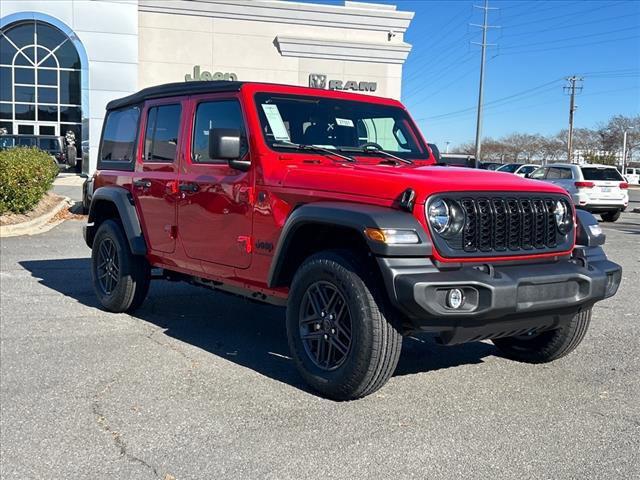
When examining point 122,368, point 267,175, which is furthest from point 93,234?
point 267,175

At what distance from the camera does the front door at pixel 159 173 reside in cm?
577

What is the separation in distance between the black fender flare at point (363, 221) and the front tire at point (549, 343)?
5.14ft

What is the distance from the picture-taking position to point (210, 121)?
17.9 ft

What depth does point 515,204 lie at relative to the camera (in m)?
4.25

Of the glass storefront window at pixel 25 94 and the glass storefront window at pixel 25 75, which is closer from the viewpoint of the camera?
the glass storefront window at pixel 25 75

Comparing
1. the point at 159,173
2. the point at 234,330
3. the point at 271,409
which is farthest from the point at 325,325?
the point at 159,173

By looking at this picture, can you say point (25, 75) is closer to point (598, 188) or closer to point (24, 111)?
point (24, 111)

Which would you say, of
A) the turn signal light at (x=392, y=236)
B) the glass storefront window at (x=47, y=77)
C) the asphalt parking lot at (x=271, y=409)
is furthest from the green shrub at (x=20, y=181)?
the glass storefront window at (x=47, y=77)

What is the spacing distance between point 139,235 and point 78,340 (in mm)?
1097

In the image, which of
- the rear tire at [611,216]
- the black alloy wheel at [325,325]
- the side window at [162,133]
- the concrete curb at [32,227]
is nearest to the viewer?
the black alloy wheel at [325,325]

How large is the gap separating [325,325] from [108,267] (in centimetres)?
326

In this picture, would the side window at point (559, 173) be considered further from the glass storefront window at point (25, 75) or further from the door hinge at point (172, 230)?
the glass storefront window at point (25, 75)

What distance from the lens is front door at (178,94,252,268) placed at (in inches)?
195

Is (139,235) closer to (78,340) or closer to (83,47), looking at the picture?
(78,340)
